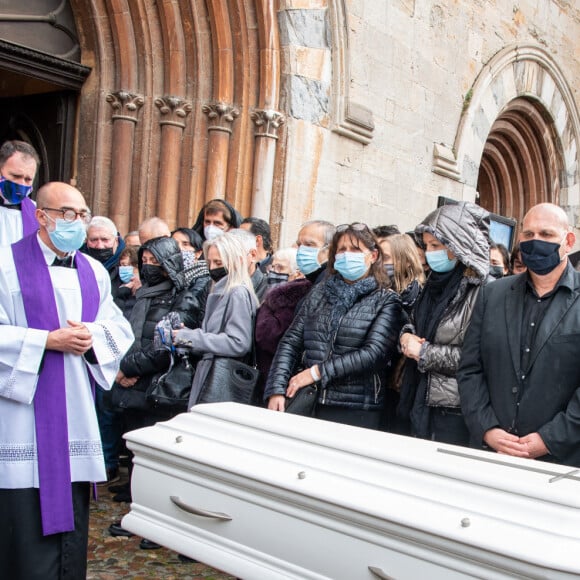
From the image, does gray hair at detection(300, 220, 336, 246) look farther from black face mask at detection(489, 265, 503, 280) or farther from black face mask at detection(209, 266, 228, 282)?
black face mask at detection(489, 265, 503, 280)

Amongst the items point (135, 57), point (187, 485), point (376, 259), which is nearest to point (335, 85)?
point (135, 57)

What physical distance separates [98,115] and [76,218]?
441 cm

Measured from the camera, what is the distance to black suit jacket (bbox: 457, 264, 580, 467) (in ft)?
9.10

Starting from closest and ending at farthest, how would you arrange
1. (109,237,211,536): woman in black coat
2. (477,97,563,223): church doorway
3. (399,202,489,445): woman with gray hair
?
1. (399,202,489,445): woman with gray hair
2. (109,237,211,536): woman in black coat
3. (477,97,563,223): church doorway

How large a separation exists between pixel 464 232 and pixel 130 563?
86.9 inches

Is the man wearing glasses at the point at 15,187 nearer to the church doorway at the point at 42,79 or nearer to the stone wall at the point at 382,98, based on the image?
the church doorway at the point at 42,79

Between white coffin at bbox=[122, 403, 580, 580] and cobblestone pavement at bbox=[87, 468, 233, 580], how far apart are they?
1174mm

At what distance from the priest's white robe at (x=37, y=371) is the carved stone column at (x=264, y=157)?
165 inches

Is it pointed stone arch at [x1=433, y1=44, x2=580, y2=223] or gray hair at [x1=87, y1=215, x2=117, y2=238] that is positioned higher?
pointed stone arch at [x1=433, y1=44, x2=580, y2=223]

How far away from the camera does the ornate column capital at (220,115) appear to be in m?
7.10

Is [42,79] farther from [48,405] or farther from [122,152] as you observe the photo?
[48,405]

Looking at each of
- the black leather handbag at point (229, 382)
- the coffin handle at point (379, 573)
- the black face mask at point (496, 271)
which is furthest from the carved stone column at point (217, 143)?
the coffin handle at point (379, 573)

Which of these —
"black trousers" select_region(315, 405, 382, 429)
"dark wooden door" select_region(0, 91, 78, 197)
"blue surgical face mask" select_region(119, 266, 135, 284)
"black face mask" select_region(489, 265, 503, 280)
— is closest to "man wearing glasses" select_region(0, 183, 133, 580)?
"black trousers" select_region(315, 405, 382, 429)

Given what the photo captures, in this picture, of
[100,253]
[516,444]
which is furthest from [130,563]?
[100,253]
